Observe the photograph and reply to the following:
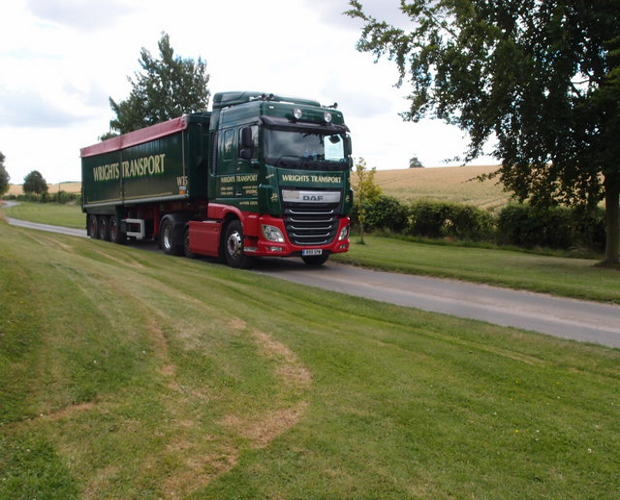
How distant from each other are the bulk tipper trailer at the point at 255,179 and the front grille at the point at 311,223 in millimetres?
24

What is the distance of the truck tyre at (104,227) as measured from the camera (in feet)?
75.5

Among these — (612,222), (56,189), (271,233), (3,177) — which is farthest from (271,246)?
(56,189)

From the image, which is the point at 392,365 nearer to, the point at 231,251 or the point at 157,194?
the point at 231,251

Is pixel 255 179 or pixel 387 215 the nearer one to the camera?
pixel 255 179

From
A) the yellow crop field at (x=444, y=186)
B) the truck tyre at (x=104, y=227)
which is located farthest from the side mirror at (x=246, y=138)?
the yellow crop field at (x=444, y=186)

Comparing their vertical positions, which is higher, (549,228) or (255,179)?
(255,179)

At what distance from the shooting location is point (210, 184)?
15555 mm

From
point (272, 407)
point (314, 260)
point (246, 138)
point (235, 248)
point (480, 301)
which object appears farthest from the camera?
point (314, 260)

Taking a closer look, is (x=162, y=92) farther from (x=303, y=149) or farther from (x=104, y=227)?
(x=303, y=149)

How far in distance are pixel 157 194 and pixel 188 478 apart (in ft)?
50.4

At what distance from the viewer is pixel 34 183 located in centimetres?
12169

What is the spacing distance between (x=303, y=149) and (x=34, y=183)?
400ft

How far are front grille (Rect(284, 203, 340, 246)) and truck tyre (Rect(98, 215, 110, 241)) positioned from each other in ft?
37.5

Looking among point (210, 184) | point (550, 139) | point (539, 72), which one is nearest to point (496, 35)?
point (539, 72)
